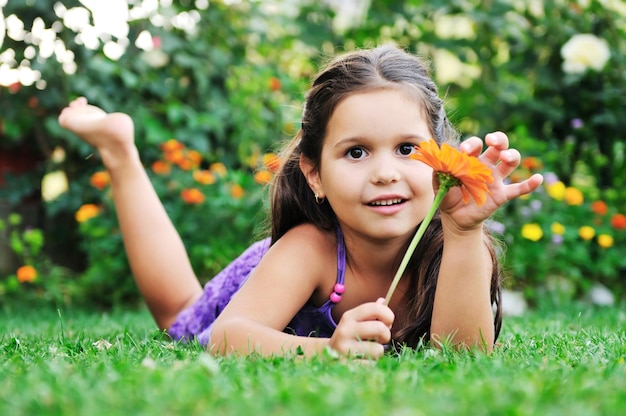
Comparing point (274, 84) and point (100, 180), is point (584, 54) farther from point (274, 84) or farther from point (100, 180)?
point (100, 180)

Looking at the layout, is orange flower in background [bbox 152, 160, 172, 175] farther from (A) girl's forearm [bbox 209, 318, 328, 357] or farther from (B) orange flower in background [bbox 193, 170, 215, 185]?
(A) girl's forearm [bbox 209, 318, 328, 357]

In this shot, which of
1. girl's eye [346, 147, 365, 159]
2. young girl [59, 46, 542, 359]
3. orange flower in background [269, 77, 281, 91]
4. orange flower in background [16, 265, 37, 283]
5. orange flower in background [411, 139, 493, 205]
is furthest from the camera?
orange flower in background [269, 77, 281, 91]

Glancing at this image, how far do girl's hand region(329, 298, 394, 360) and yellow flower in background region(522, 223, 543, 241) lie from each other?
2804 millimetres

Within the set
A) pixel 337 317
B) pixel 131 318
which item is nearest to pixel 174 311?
pixel 131 318

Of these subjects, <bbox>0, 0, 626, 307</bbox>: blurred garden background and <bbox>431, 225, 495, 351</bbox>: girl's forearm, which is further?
<bbox>0, 0, 626, 307</bbox>: blurred garden background

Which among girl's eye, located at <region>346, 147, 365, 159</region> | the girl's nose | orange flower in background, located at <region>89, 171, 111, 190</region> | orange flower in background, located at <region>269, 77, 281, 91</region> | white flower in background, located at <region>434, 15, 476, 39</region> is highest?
white flower in background, located at <region>434, 15, 476, 39</region>

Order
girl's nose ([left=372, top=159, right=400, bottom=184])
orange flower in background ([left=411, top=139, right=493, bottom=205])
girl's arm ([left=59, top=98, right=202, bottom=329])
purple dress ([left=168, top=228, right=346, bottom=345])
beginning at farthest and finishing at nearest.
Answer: girl's arm ([left=59, top=98, right=202, bottom=329])
purple dress ([left=168, top=228, right=346, bottom=345])
girl's nose ([left=372, top=159, right=400, bottom=184])
orange flower in background ([left=411, top=139, right=493, bottom=205])

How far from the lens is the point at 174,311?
3473mm

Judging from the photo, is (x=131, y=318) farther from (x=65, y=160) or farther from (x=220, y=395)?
(x=220, y=395)

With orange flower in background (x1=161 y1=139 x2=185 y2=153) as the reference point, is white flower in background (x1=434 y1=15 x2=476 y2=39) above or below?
above

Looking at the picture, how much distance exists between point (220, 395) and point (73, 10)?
11.3ft

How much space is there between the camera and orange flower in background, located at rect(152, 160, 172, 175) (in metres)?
4.76

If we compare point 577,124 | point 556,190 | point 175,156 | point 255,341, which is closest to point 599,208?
point 556,190

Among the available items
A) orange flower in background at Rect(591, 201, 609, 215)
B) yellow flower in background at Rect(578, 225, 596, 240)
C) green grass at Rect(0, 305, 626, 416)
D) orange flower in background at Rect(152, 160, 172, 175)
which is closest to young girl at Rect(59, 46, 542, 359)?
green grass at Rect(0, 305, 626, 416)
